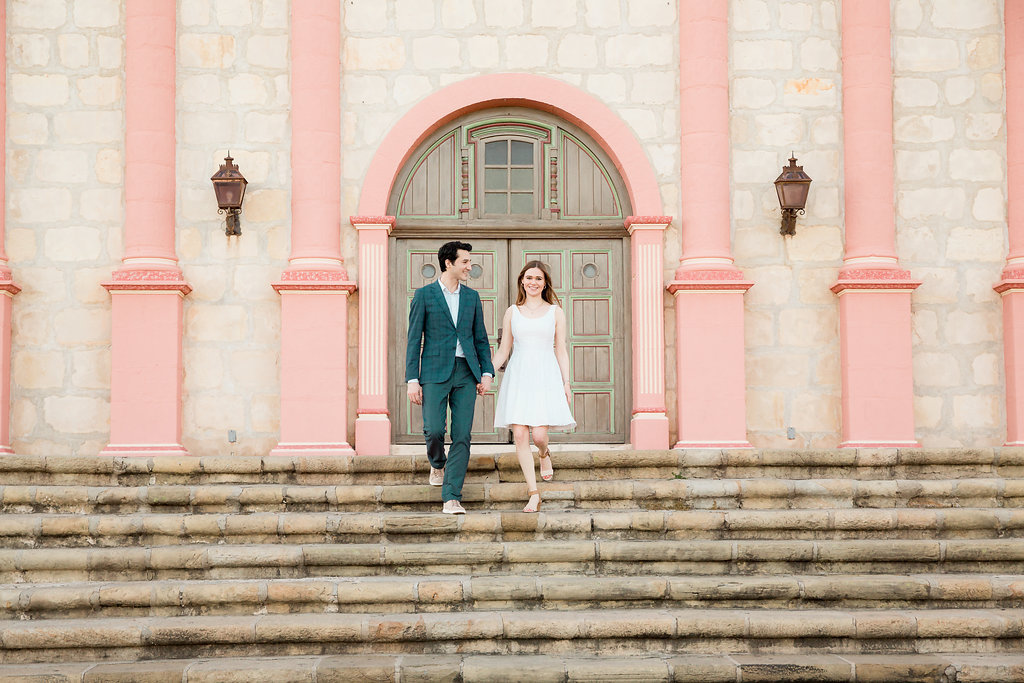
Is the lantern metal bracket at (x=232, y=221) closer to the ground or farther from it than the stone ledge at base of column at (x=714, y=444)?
farther from it

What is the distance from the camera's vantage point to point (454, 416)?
25.8 ft

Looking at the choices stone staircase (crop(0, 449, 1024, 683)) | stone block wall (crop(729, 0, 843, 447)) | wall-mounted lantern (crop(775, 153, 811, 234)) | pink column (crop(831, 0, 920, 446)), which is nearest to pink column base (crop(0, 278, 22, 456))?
stone staircase (crop(0, 449, 1024, 683))

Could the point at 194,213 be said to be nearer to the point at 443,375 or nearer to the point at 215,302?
the point at 215,302

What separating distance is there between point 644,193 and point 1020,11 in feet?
13.0

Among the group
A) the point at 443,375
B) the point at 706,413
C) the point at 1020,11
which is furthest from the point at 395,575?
the point at 1020,11

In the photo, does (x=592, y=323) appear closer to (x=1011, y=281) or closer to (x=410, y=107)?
(x=410, y=107)

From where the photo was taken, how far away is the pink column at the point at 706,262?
34.7 feet

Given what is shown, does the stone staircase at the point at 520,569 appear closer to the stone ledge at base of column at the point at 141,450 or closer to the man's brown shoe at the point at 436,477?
the man's brown shoe at the point at 436,477

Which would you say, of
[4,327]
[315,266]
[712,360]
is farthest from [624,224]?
[4,327]

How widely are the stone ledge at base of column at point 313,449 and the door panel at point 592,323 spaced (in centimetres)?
207

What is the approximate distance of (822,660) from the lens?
6254mm

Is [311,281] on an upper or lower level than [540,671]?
upper

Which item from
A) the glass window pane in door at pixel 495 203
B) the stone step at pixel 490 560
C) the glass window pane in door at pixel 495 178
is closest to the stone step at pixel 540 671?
the stone step at pixel 490 560

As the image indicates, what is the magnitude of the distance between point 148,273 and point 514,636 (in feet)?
18.4
